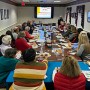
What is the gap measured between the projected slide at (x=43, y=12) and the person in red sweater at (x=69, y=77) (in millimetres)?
15446

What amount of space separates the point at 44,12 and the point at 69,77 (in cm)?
1558

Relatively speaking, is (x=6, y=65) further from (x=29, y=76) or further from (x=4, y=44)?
(x=4, y=44)

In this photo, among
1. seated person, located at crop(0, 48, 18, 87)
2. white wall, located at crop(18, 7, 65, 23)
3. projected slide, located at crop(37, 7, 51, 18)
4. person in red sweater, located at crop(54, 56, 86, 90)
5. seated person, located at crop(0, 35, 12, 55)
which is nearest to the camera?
person in red sweater, located at crop(54, 56, 86, 90)

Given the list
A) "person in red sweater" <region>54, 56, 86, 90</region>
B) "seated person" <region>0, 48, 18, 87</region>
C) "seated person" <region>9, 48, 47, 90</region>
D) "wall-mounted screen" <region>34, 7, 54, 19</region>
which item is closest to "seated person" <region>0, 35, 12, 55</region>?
"seated person" <region>0, 48, 18, 87</region>

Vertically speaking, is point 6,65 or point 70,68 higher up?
point 70,68

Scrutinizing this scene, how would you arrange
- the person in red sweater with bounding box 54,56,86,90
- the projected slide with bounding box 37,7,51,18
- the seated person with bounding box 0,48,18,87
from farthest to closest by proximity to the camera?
1. the projected slide with bounding box 37,7,51,18
2. the seated person with bounding box 0,48,18,87
3. the person in red sweater with bounding box 54,56,86,90

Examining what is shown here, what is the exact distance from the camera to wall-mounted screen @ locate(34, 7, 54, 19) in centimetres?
1764

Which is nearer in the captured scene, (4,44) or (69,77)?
(69,77)

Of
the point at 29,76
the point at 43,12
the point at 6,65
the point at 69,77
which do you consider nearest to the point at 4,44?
the point at 6,65

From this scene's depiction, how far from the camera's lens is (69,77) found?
2.50 metres

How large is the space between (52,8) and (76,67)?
1557 cm

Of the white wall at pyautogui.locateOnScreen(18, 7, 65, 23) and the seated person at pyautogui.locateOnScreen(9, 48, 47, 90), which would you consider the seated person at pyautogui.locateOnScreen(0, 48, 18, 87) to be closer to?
the seated person at pyautogui.locateOnScreen(9, 48, 47, 90)

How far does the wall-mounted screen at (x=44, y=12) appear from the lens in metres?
17.6

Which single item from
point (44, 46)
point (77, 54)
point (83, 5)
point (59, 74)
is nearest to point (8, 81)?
point (59, 74)
